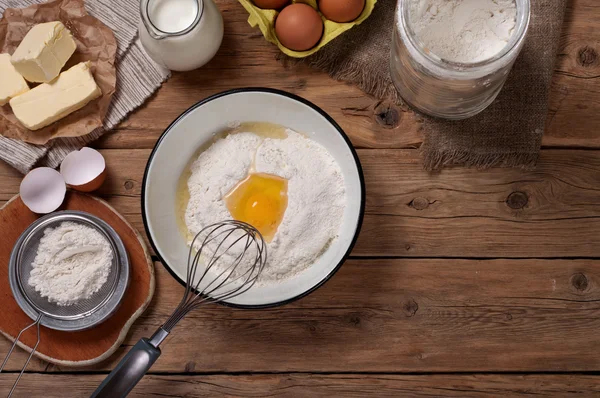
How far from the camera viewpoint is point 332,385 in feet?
3.94

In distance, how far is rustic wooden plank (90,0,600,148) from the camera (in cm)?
119

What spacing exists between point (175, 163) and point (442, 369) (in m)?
0.67

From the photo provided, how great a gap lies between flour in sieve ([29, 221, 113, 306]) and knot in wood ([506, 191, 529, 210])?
786 millimetres

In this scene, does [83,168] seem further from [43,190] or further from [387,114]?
[387,114]

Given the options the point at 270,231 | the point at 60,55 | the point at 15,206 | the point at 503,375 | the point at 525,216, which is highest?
the point at 60,55

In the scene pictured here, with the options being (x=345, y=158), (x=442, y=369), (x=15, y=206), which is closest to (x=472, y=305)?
(x=442, y=369)

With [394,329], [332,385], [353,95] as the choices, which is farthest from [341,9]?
[332,385]

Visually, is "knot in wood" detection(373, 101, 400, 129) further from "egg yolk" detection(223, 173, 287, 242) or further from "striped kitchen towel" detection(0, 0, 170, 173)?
"striped kitchen towel" detection(0, 0, 170, 173)

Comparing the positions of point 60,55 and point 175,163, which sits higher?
point 60,55

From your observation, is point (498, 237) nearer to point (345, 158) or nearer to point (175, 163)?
point (345, 158)

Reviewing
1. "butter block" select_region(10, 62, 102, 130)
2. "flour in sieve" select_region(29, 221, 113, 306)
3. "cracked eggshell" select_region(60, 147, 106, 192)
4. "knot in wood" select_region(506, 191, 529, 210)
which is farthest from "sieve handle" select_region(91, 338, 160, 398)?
"knot in wood" select_region(506, 191, 529, 210)

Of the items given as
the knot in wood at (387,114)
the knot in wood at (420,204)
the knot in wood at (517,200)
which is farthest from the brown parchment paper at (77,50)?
the knot in wood at (517,200)

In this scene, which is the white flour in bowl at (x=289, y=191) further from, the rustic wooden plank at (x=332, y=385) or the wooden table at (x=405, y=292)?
the rustic wooden plank at (x=332, y=385)

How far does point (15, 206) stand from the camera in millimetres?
1171
